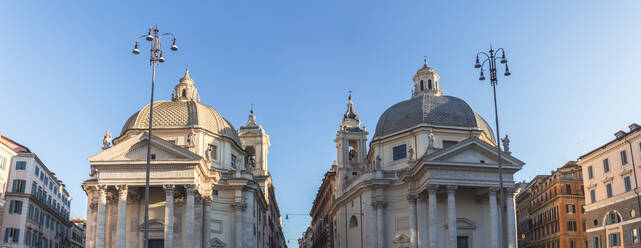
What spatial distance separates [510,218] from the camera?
45625 mm

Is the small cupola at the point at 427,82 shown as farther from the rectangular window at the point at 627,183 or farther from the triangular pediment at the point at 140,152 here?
the triangular pediment at the point at 140,152

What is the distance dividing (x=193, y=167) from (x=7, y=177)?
28401 mm

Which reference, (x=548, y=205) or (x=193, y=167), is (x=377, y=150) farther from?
(x=548, y=205)

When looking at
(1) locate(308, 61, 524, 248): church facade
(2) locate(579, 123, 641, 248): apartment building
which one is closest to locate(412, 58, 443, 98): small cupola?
(1) locate(308, 61, 524, 248): church facade

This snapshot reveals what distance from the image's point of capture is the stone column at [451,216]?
44656 mm

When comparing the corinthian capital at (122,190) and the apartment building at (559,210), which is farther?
the apartment building at (559,210)

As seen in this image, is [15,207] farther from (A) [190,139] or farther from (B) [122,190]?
(A) [190,139]

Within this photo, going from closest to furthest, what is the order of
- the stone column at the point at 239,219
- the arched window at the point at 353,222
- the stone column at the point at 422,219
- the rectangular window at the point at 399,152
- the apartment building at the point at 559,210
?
the stone column at the point at 422,219 < the stone column at the point at 239,219 < the rectangular window at the point at 399,152 < the arched window at the point at 353,222 < the apartment building at the point at 559,210

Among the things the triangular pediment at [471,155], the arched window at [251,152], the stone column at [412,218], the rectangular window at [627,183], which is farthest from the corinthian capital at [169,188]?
the rectangular window at [627,183]

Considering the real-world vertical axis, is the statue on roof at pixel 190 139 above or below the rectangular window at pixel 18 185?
above

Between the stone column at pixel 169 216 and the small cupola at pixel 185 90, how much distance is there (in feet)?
52.5

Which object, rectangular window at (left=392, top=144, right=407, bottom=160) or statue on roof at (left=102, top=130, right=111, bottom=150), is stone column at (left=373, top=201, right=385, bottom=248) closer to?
rectangular window at (left=392, top=144, right=407, bottom=160)

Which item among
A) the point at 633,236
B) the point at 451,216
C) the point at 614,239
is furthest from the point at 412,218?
the point at 614,239

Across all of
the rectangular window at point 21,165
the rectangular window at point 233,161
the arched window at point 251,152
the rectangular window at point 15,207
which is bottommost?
the rectangular window at point 15,207
